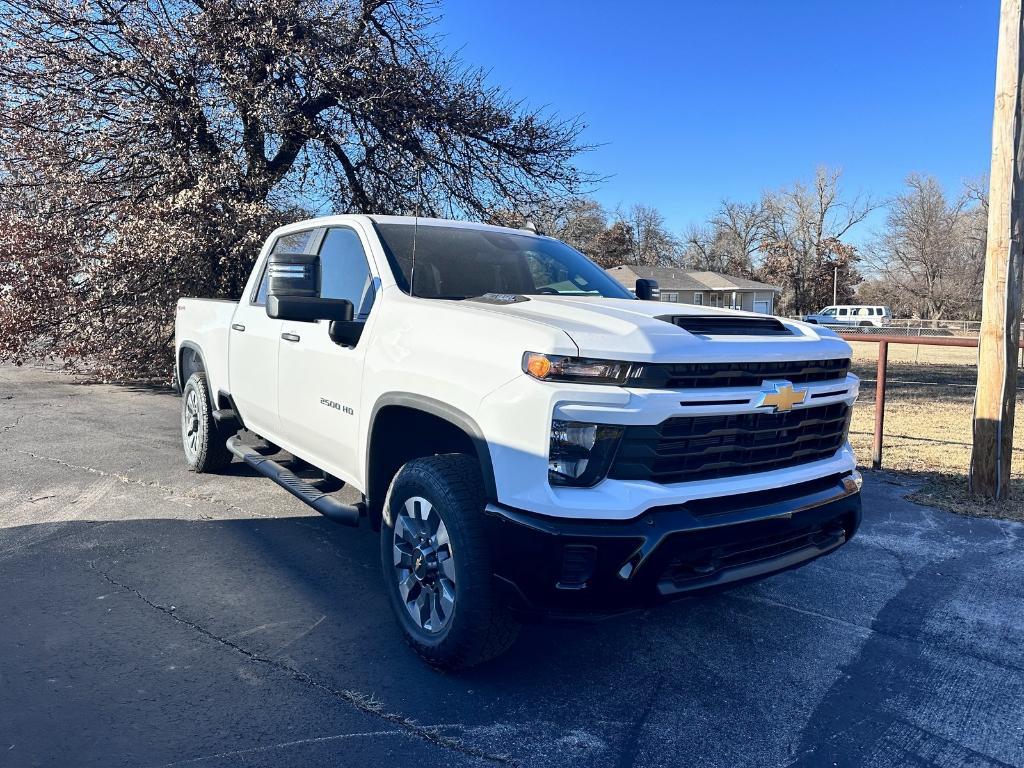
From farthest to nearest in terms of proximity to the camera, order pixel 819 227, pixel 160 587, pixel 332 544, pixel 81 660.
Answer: pixel 819 227, pixel 332 544, pixel 160 587, pixel 81 660

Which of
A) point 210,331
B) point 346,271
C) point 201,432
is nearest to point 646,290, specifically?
point 346,271

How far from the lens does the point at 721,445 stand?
292cm

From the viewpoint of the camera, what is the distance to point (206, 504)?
5.53 m

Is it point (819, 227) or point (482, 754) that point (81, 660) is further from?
point (819, 227)

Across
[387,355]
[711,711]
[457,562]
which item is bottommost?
[711,711]

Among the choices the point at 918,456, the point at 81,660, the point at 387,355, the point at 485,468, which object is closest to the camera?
the point at 485,468

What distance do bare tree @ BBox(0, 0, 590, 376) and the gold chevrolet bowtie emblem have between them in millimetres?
8402

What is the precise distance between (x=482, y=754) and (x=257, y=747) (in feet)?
2.62

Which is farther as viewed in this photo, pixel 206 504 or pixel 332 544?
pixel 206 504

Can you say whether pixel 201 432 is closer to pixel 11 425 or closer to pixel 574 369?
pixel 11 425

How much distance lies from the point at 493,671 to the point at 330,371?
1.74 metres

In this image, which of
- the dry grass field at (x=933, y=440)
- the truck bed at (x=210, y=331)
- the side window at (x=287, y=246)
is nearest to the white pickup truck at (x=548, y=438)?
the side window at (x=287, y=246)

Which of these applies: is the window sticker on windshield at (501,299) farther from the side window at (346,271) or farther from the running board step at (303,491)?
the running board step at (303,491)

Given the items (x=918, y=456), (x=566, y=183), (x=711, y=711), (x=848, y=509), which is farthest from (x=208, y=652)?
(x=566, y=183)
